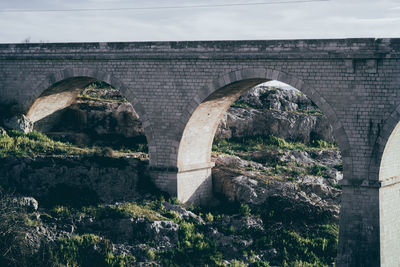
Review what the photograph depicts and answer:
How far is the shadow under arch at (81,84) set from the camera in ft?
73.7

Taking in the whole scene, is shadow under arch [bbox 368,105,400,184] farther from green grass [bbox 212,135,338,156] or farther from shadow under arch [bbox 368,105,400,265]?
green grass [bbox 212,135,338,156]

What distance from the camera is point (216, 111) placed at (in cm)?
2292

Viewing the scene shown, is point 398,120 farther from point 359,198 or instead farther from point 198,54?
point 198,54

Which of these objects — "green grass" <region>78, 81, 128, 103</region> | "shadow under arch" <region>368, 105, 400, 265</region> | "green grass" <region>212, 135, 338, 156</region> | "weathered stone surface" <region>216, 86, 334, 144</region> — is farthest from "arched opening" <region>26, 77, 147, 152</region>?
"shadow under arch" <region>368, 105, 400, 265</region>

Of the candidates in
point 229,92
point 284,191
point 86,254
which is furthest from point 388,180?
point 86,254

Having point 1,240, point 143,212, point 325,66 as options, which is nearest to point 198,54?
point 325,66

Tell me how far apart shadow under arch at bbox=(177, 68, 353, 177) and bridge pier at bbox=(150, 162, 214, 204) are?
211mm

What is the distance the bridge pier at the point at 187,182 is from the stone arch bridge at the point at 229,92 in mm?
42

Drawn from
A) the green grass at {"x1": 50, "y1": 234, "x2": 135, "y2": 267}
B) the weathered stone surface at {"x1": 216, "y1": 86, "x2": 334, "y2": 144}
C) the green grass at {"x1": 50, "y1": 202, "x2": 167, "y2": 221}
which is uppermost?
the weathered stone surface at {"x1": 216, "y1": 86, "x2": 334, "y2": 144}

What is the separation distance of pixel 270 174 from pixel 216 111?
393 cm

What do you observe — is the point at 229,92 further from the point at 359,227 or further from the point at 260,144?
the point at 260,144

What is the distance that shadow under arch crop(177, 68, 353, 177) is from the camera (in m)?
19.1

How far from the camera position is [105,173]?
74.3 feet

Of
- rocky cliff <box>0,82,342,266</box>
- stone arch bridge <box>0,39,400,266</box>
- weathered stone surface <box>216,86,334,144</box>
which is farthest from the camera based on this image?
weathered stone surface <box>216,86,334,144</box>
